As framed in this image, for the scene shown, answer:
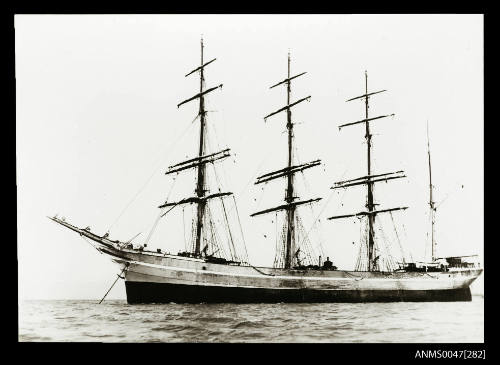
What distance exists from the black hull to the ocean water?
3714 mm

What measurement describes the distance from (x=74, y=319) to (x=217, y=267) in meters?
7.53

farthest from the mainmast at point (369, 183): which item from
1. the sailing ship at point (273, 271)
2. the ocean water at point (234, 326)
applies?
the ocean water at point (234, 326)

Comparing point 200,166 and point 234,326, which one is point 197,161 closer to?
point 200,166

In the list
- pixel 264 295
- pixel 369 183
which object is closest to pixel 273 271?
pixel 264 295

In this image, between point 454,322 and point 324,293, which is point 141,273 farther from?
point 454,322

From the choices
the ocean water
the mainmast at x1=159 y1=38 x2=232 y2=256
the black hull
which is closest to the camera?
the ocean water

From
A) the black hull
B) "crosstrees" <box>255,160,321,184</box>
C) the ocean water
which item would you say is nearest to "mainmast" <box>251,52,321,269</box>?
"crosstrees" <box>255,160,321,184</box>

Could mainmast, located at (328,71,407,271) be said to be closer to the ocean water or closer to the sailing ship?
the sailing ship

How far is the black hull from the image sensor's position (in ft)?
77.6

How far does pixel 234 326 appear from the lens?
1744 cm

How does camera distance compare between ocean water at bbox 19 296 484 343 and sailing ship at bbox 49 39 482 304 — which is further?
sailing ship at bbox 49 39 482 304

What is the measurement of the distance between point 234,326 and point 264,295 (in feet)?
26.0
